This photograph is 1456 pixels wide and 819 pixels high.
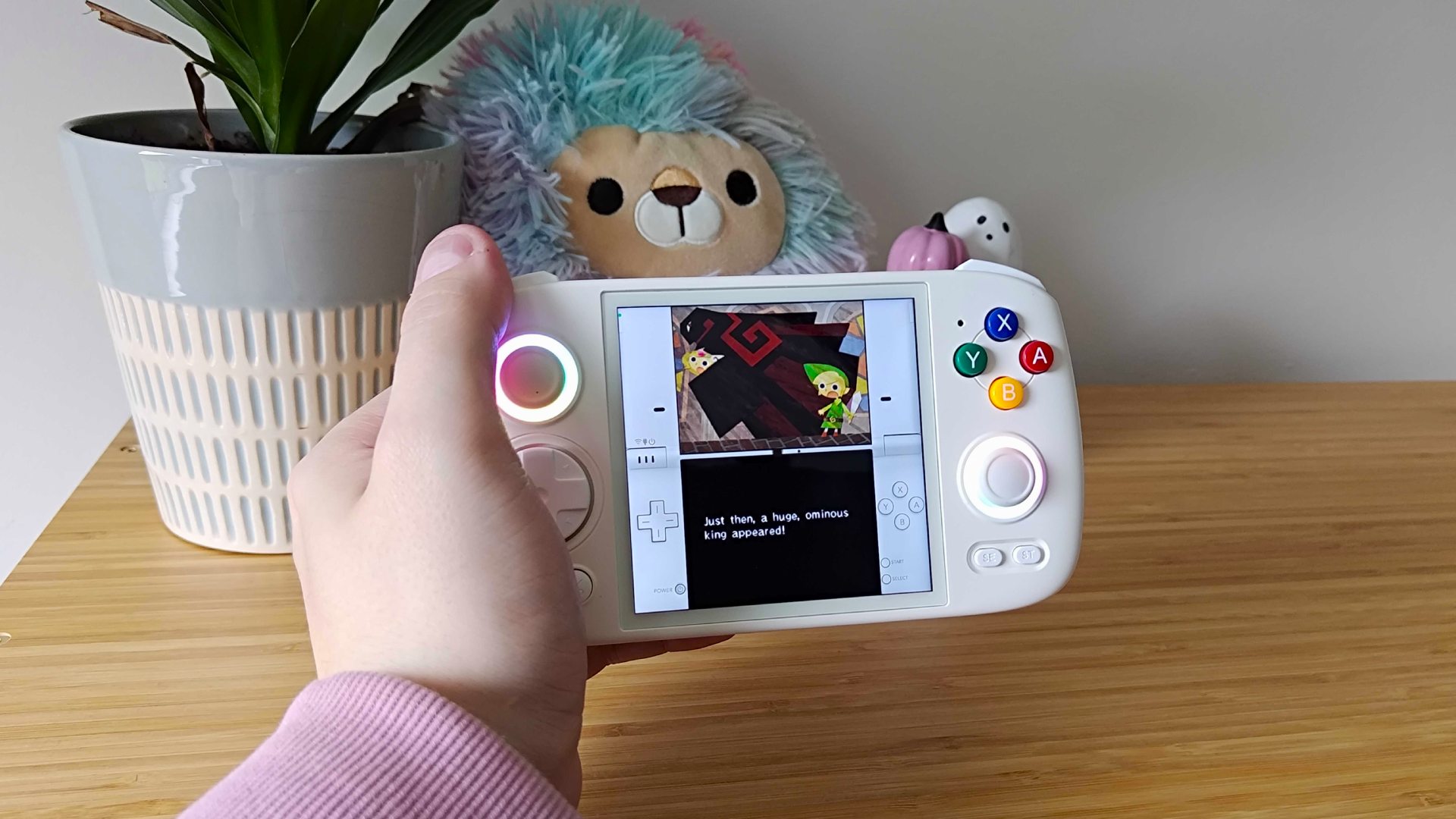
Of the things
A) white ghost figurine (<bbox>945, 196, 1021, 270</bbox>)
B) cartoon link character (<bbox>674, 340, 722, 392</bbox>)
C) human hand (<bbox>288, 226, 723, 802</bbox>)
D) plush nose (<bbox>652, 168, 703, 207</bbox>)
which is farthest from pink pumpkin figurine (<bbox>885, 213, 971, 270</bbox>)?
human hand (<bbox>288, 226, 723, 802</bbox>)

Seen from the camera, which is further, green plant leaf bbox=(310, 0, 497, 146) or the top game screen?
green plant leaf bbox=(310, 0, 497, 146)

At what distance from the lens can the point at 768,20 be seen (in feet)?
2.44

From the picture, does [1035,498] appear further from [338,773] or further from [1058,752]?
[338,773]

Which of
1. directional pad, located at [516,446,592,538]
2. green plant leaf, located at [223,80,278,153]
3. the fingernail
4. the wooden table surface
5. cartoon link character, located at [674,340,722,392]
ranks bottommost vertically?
the wooden table surface

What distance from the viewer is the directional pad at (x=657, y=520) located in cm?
45

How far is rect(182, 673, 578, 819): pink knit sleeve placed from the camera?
0.95 feet

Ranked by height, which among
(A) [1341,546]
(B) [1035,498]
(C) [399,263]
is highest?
(C) [399,263]

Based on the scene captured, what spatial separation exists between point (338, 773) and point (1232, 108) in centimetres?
80

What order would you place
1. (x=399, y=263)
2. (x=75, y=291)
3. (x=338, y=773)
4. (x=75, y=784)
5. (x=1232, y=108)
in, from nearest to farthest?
(x=338, y=773)
(x=75, y=784)
(x=399, y=263)
(x=75, y=291)
(x=1232, y=108)

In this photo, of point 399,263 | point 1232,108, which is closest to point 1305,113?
point 1232,108

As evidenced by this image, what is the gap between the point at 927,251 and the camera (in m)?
0.66

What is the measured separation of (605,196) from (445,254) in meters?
0.22

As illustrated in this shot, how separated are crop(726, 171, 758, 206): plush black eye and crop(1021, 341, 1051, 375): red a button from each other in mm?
235

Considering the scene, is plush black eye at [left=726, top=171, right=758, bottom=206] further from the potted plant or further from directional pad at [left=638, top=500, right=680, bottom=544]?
directional pad at [left=638, top=500, right=680, bottom=544]
